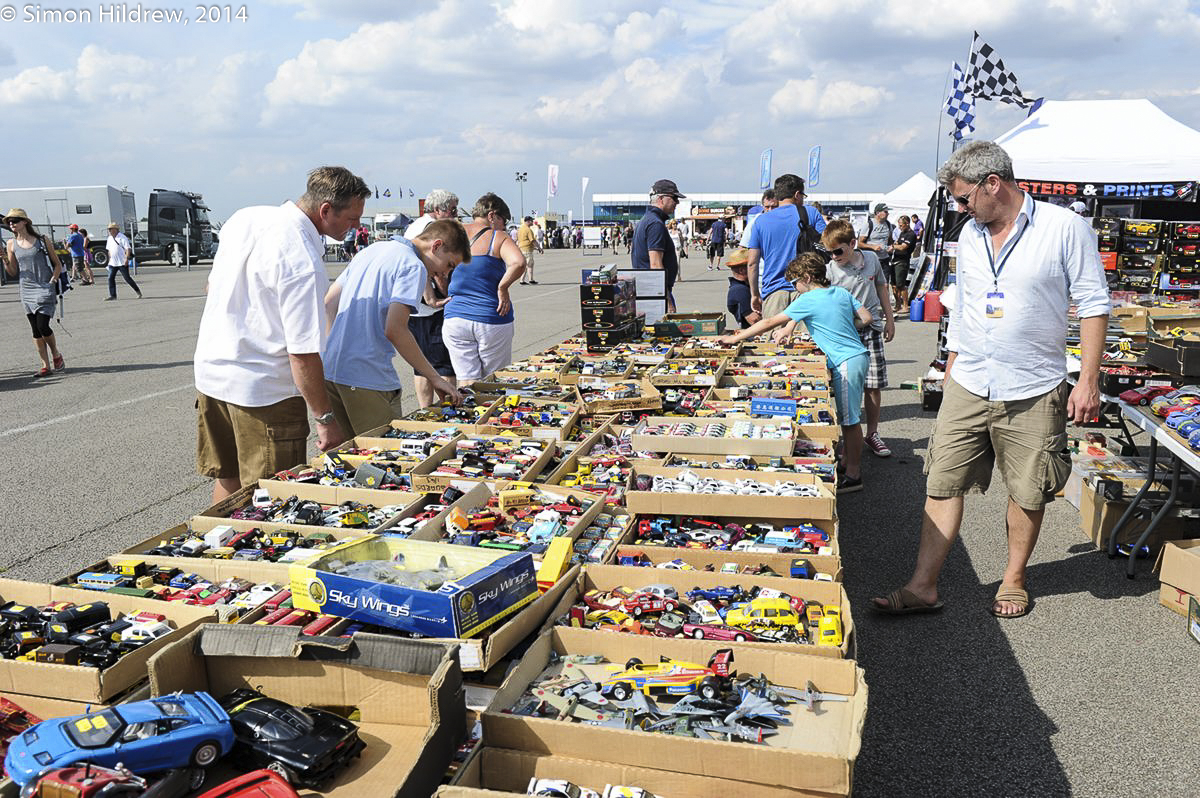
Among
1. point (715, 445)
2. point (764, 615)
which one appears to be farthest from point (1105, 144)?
point (764, 615)

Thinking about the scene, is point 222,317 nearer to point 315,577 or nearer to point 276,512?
point 276,512

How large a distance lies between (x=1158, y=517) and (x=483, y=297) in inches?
178

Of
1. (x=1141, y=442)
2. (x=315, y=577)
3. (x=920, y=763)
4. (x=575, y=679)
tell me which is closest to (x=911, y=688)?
(x=920, y=763)

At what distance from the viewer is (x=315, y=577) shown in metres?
2.42

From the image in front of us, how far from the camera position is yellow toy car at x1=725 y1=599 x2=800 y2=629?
265cm

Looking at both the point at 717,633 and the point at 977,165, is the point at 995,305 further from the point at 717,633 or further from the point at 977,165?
the point at 717,633

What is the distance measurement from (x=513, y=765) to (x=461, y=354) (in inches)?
188

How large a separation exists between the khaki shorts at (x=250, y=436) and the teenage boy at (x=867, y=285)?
4.51m

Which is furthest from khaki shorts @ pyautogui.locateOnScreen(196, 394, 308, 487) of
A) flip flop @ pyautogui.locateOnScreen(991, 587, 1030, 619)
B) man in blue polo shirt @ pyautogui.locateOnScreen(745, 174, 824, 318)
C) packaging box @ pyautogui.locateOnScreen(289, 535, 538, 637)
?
man in blue polo shirt @ pyautogui.locateOnScreen(745, 174, 824, 318)

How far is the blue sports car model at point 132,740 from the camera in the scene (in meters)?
1.72

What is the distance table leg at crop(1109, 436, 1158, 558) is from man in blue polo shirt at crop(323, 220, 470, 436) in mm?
4055

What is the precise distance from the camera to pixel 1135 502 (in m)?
4.91

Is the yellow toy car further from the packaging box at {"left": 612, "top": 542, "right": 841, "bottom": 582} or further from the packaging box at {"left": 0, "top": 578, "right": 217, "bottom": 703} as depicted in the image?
the packaging box at {"left": 0, "top": 578, "right": 217, "bottom": 703}

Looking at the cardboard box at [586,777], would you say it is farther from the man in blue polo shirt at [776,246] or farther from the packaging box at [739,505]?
the man in blue polo shirt at [776,246]
